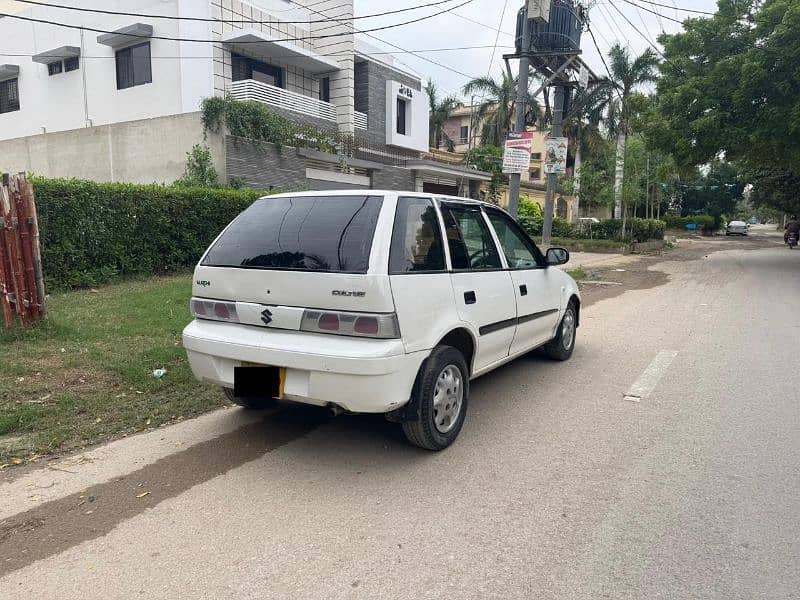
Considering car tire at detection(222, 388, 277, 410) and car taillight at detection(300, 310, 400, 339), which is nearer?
car taillight at detection(300, 310, 400, 339)

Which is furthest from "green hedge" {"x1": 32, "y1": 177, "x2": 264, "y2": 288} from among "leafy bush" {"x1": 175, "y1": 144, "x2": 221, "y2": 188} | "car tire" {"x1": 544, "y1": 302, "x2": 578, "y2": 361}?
"car tire" {"x1": 544, "y1": 302, "x2": 578, "y2": 361}

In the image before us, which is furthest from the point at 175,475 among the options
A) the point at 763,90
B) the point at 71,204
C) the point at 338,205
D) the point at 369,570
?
the point at 763,90

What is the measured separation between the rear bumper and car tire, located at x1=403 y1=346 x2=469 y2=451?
137 mm

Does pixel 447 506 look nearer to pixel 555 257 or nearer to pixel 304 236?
pixel 304 236

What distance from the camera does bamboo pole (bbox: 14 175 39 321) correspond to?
6176 millimetres

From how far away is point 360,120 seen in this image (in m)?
24.0

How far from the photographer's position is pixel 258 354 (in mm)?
3771

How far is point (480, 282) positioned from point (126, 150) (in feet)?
54.2

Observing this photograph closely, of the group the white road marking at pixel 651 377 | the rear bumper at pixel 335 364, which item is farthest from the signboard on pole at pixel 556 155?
the rear bumper at pixel 335 364

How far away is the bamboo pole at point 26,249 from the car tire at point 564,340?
552 centimetres

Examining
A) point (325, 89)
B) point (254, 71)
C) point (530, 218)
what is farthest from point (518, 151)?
point (530, 218)

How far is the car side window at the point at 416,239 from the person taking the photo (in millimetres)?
3777

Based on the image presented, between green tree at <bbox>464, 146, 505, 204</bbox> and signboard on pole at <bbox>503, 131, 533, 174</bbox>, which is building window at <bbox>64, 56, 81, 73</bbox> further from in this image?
signboard on pole at <bbox>503, 131, 533, 174</bbox>

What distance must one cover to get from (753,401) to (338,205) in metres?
4.01
